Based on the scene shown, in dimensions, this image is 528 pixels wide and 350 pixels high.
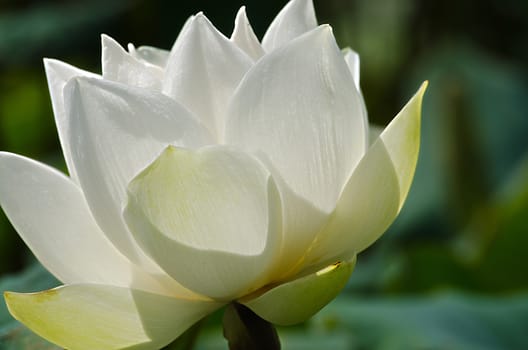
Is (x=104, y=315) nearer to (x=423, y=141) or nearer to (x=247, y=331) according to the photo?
(x=247, y=331)

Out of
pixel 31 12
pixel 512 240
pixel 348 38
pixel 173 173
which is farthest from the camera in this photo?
pixel 348 38

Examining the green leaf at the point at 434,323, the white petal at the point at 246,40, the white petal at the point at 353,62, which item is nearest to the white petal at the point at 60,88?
the white petal at the point at 246,40

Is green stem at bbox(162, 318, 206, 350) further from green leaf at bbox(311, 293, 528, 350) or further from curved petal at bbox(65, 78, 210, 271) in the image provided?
green leaf at bbox(311, 293, 528, 350)

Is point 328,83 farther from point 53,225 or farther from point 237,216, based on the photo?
point 53,225

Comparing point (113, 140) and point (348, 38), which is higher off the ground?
point (113, 140)

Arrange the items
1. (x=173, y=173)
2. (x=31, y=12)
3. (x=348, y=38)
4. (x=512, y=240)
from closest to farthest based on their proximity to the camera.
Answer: (x=173, y=173), (x=512, y=240), (x=31, y=12), (x=348, y=38)

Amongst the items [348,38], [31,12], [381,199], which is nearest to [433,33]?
[348,38]

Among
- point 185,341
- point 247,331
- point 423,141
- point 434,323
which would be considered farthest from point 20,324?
point 423,141

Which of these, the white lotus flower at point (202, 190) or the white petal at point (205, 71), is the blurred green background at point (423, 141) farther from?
the white petal at point (205, 71)
